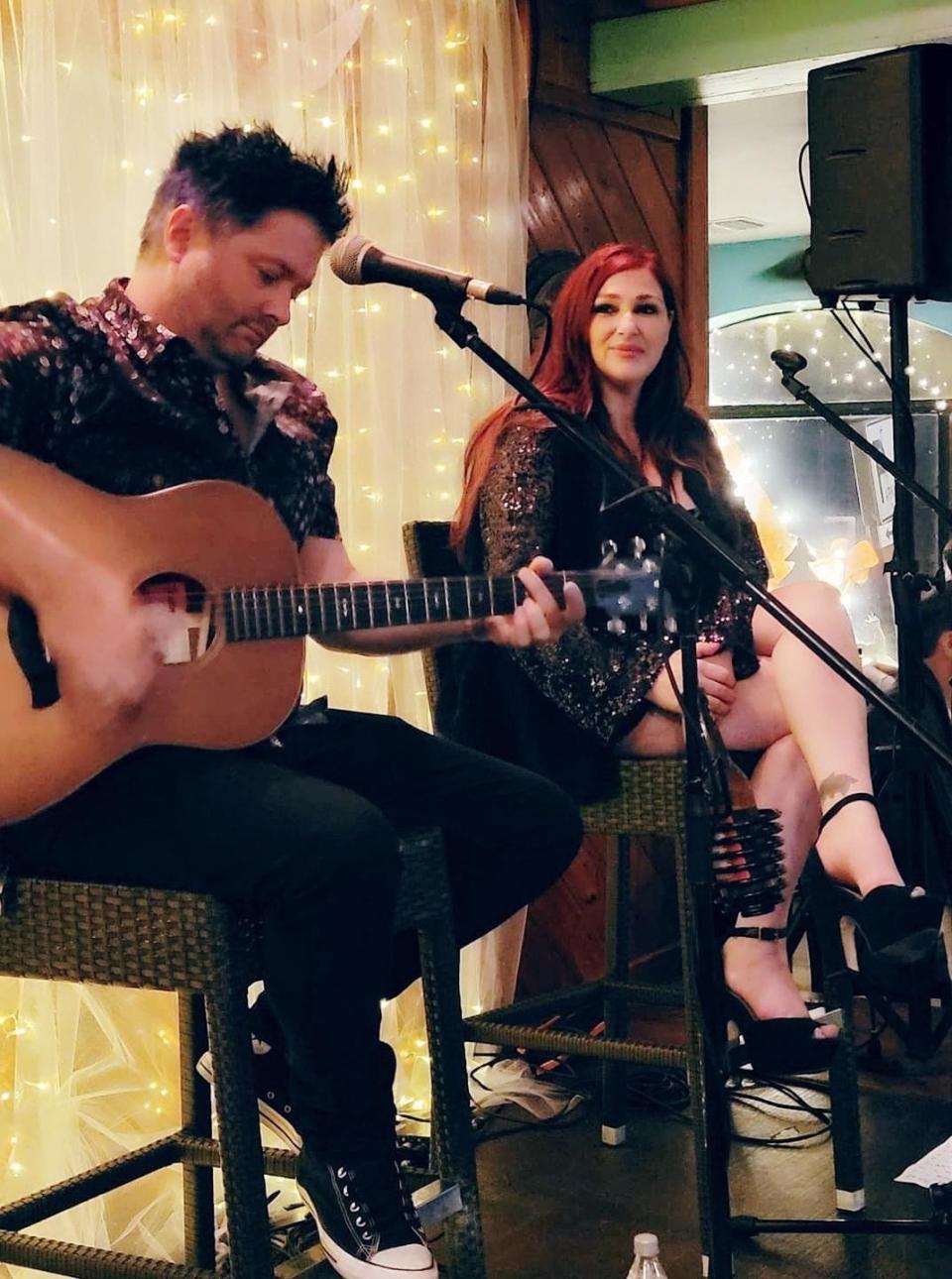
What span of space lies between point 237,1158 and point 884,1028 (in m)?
1.99

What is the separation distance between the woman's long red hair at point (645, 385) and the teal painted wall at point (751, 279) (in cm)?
568

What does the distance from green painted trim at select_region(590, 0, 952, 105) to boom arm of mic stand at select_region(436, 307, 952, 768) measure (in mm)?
2058

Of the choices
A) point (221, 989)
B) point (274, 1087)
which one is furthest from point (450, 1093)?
point (221, 989)

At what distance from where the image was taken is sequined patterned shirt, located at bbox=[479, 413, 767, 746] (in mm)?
2283

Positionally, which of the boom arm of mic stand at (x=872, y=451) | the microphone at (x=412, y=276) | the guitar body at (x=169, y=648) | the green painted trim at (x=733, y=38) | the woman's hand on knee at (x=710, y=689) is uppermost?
the green painted trim at (x=733, y=38)

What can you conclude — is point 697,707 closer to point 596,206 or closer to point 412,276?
point 412,276

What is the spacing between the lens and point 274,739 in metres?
1.74

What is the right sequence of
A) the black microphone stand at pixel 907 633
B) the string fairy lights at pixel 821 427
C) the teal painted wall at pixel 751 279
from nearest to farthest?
1. the black microphone stand at pixel 907 633
2. the string fairy lights at pixel 821 427
3. the teal painted wall at pixel 751 279

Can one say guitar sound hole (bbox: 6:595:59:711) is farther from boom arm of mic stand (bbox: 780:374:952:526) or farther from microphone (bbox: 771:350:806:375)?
microphone (bbox: 771:350:806:375)

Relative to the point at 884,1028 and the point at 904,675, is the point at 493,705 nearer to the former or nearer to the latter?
the point at 904,675

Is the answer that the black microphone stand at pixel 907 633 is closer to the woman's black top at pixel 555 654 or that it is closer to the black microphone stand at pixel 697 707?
the woman's black top at pixel 555 654

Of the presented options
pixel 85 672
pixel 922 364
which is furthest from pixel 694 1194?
pixel 922 364

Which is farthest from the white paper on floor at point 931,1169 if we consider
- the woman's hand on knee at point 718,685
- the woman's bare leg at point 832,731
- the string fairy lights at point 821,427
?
the string fairy lights at point 821,427

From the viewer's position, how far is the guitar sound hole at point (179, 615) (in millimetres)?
1550
